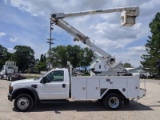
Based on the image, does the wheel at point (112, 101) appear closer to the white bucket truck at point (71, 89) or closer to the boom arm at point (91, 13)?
the white bucket truck at point (71, 89)

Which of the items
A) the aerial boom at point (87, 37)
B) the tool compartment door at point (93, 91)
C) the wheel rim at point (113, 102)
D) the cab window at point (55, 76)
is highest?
the aerial boom at point (87, 37)

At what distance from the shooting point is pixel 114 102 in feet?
42.5

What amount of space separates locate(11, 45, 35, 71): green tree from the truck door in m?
128

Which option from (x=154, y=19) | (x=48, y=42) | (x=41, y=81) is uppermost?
(x=154, y=19)

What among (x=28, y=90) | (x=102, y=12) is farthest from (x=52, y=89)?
(x=102, y=12)

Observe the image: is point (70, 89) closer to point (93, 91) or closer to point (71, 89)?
point (71, 89)

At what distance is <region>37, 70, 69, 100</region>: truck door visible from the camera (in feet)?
41.2

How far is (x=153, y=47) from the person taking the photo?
6028 cm

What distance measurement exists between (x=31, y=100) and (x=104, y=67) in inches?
181

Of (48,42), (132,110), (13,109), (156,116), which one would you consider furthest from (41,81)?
(48,42)

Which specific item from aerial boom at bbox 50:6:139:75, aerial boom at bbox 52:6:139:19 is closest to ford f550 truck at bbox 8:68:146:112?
aerial boom at bbox 50:6:139:75

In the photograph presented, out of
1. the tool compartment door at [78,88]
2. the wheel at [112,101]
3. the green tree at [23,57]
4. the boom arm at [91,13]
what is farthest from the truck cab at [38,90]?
the green tree at [23,57]

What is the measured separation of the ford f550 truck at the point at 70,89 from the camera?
12.5 meters

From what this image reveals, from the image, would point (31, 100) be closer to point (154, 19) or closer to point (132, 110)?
point (132, 110)
